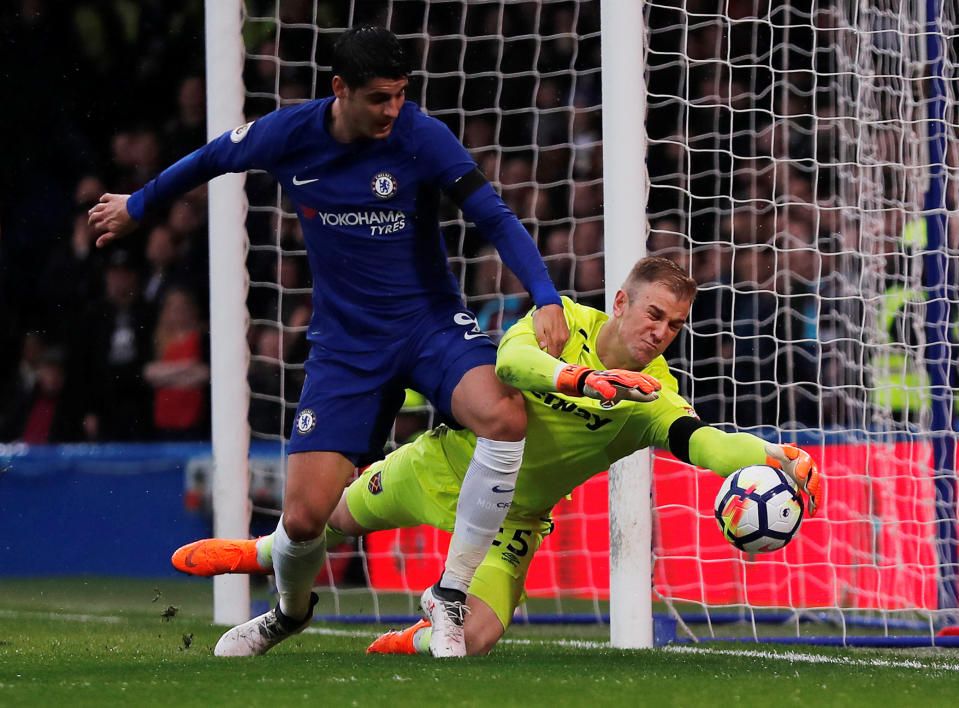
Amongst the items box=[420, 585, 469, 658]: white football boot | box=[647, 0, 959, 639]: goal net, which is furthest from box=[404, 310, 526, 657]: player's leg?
box=[647, 0, 959, 639]: goal net

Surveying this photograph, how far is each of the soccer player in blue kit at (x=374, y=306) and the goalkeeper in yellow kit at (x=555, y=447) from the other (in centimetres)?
18

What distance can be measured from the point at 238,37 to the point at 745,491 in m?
3.04

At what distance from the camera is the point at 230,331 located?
5.63 metres

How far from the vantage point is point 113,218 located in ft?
13.9

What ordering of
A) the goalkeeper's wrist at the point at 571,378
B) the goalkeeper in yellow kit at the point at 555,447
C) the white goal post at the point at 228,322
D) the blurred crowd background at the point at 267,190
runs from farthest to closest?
the blurred crowd background at the point at 267,190
the white goal post at the point at 228,322
the goalkeeper in yellow kit at the point at 555,447
the goalkeeper's wrist at the point at 571,378

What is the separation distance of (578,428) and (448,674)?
0.98m

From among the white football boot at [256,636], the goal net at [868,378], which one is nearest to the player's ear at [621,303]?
the goal net at [868,378]

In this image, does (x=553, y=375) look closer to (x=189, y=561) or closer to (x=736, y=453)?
(x=736, y=453)

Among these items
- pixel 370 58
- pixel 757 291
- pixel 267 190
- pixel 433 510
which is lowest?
pixel 433 510

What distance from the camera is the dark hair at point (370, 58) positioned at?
3826 millimetres

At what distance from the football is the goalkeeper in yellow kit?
0.07m

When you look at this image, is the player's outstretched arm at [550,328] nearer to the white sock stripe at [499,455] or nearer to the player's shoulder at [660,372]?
the white sock stripe at [499,455]

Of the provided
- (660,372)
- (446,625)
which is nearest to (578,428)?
(660,372)

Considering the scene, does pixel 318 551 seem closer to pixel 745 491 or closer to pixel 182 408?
pixel 745 491
